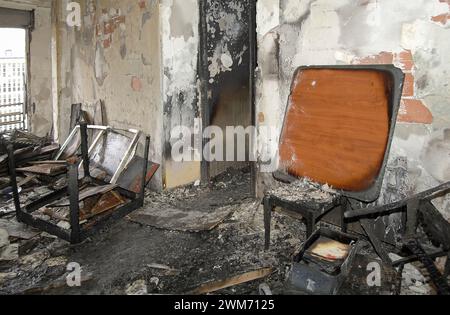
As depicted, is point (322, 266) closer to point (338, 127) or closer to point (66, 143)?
point (338, 127)

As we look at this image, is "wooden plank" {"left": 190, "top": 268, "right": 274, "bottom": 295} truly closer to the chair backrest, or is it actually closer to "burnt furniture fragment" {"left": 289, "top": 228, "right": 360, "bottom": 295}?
"burnt furniture fragment" {"left": 289, "top": 228, "right": 360, "bottom": 295}

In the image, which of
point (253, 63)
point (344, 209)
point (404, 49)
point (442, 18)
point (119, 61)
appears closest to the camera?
point (442, 18)

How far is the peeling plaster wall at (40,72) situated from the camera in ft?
21.1

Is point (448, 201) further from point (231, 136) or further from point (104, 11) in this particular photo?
point (104, 11)

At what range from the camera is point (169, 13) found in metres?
4.35

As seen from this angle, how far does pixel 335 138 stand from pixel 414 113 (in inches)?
24.8

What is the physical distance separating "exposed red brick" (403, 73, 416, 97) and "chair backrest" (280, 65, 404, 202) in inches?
4.0

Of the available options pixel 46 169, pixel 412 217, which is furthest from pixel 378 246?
pixel 46 169

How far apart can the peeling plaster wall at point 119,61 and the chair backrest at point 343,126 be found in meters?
1.80

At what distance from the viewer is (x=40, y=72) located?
6.66 meters

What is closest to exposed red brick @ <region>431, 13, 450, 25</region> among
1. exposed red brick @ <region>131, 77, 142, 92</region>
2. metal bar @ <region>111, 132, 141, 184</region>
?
exposed red brick @ <region>131, 77, 142, 92</region>

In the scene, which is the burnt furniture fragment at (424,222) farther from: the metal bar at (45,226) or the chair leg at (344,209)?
the metal bar at (45,226)
